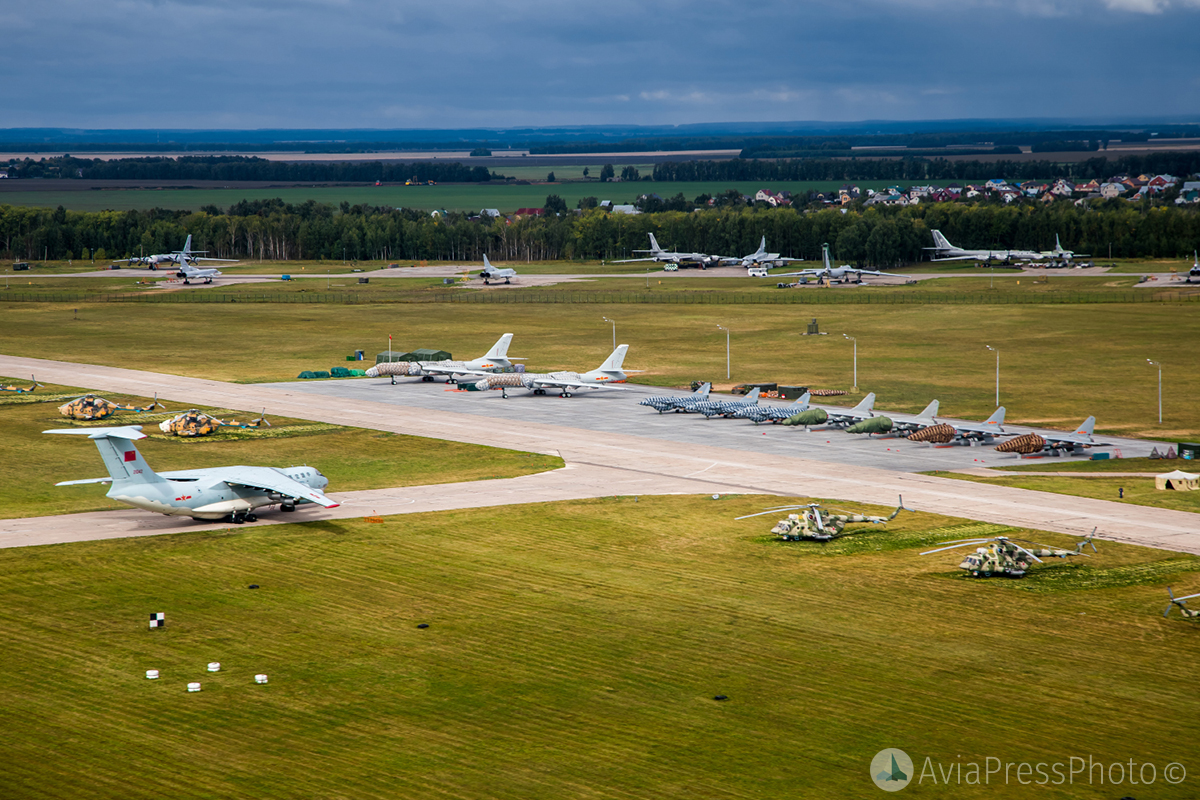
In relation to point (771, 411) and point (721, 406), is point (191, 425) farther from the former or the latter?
point (771, 411)

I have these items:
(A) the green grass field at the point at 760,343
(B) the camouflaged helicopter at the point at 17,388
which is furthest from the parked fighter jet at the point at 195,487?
(A) the green grass field at the point at 760,343

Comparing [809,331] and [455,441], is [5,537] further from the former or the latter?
[809,331]

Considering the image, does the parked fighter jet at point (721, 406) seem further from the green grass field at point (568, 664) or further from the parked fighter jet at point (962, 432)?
the green grass field at point (568, 664)

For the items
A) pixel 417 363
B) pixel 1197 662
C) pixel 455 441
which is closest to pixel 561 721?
pixel 1197 662

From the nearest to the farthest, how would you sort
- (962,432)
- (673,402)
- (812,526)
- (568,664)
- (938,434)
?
(568,664) < (812,526) < (938,434) < (962,432) < (673,402)

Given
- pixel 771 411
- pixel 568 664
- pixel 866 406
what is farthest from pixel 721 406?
pixel 568 664

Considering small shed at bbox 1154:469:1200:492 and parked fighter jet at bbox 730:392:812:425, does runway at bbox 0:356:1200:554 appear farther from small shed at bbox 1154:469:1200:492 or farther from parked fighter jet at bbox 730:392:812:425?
small shed at bbox 1154:469:1200:492
